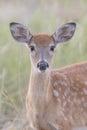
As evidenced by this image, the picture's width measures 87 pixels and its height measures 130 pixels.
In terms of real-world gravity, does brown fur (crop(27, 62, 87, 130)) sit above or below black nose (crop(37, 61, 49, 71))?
below

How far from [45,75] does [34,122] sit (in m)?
0.53

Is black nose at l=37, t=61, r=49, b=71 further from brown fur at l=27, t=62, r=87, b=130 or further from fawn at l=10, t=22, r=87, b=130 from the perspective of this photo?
brown fur at l=27, t=62, r=87, b=130

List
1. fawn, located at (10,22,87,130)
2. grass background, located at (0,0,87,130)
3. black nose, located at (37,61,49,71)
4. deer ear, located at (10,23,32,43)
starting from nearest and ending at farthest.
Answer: black nose, located at (37,61,49,71), fawn, located at (10,22,87,130), deer ear, located at (10,23,32,43), grass background, located at (0,0,87,130)

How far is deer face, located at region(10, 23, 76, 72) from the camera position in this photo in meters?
10.9

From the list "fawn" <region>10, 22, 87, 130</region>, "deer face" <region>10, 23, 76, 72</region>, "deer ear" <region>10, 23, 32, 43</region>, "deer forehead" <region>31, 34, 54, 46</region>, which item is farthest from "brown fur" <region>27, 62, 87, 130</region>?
"deer ear" <region>10, 23, 32, 43</region>

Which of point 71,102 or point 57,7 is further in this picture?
point 57,7

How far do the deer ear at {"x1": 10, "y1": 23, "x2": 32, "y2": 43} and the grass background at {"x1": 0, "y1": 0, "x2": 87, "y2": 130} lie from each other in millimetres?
814

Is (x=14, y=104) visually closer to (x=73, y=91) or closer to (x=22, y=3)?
(x=73, y=91)

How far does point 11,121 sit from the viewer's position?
12.3 metres

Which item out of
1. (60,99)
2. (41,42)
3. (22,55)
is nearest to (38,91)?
(60,99)

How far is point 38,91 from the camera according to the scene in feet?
36.3

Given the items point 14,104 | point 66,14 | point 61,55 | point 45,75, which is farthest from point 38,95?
point 66,14

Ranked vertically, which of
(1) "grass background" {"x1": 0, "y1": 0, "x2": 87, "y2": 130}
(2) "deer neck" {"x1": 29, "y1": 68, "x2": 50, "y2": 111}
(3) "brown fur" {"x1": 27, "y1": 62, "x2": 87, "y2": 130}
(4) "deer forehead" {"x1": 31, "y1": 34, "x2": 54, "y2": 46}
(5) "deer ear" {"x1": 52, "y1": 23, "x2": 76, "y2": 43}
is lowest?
(1) "grass background" {"x1": 0, "y1": 0, "x2": 87, "y2": 130}

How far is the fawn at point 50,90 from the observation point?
10992 millimetres
